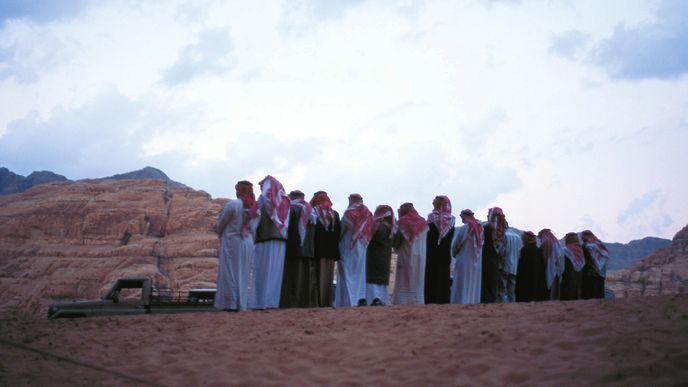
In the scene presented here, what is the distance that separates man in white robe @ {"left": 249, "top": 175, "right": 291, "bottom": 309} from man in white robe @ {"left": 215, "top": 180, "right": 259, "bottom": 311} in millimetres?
177

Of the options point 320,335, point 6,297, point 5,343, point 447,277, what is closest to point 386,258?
point 447,277

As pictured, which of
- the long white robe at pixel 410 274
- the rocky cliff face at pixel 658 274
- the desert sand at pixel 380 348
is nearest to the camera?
the desert sand at pixel 380 348

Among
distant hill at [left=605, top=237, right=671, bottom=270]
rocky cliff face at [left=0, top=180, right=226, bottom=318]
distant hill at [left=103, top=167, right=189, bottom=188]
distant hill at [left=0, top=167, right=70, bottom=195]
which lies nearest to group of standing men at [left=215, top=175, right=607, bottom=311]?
rocky cliff face at [left=0, top=180, right=226, bottom=318]

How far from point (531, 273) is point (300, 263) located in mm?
5294

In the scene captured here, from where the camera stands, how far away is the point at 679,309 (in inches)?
333

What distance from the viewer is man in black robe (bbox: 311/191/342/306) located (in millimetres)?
12781

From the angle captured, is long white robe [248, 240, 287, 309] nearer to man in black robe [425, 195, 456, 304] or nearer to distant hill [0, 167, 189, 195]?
man in black robe [425, 195, 456, 304]

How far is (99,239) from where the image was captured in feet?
153

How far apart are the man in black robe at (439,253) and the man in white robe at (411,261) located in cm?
34

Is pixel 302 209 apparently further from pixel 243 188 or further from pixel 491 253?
pixel 491 253

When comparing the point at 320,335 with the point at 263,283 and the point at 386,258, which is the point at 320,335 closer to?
the point at 263,283

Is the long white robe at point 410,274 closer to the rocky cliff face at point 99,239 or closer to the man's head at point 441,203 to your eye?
the man's head at point 441,203

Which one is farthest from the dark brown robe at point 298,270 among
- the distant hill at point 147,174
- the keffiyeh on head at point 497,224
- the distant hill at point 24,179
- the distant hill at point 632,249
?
the distant hill at point 632,249

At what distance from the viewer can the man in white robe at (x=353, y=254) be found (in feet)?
42.8
